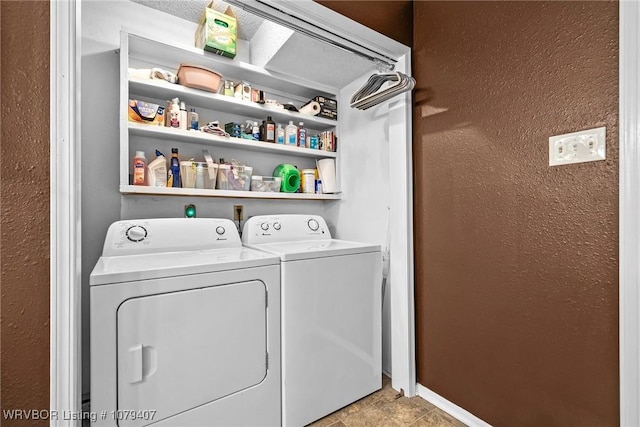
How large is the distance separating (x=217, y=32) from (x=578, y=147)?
73.8 inches

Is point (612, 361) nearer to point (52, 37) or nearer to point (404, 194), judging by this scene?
point (404, 194)

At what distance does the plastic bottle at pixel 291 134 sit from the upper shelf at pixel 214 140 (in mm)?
65

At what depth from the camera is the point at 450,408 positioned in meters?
1.61

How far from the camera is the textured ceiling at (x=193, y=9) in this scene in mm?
1839

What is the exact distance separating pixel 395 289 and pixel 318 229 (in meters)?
0.69

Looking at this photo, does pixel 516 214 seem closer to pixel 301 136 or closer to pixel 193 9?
pixel 301 136

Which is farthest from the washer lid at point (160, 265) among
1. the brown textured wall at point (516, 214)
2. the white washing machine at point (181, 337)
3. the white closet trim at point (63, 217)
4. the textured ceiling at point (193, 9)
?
the textured ceiling at point (193, 9)

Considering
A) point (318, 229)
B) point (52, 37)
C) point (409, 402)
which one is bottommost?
point (409, 402)

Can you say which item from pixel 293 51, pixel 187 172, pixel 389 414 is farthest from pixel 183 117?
pixel 389 414

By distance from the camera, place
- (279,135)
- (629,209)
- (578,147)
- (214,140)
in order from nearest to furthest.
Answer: (629,209) → (578,147) → (214,140) → (279,135)

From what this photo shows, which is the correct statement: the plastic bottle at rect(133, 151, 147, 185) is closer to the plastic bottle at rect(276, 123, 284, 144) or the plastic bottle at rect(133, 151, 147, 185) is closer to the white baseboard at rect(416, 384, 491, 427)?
the plastic bottle at rect(276, 123, 284, 144)

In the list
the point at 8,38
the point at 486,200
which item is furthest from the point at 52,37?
the point at 486,200

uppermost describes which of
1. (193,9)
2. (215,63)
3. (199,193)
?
(193,9)

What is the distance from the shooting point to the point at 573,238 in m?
1.16
